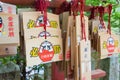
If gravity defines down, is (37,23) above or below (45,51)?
above

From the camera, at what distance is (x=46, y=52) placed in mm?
783

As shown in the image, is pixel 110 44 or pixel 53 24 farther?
pixel 110 44

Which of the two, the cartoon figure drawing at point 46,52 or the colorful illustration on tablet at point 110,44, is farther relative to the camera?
the colorful illustration on tablet at point 110,44

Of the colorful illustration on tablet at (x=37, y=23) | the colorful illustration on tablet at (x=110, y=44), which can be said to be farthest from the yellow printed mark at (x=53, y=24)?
the colorful illustration on tablet at (x=110, y=44)

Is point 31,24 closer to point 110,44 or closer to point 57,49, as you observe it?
point 57,49

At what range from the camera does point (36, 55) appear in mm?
754

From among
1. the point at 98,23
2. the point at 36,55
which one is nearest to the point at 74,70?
the point at 36,55

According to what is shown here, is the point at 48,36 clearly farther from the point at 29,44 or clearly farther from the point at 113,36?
the point at 113,36

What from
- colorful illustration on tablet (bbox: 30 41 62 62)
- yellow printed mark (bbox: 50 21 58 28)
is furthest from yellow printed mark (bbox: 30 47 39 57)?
yellow printed mark (bbox: 50 21 58 28)

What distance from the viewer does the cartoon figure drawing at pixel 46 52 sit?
766 millimetres

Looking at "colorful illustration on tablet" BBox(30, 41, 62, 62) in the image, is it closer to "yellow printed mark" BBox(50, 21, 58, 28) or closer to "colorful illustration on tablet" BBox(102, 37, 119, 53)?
"yellow printed mark" BBox(50, 21, 58, 28)

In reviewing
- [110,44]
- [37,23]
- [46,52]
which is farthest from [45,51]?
[110,44]

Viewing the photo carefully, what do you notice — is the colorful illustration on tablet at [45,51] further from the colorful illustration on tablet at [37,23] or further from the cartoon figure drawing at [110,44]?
the cartoon figure drawing at [110,44]

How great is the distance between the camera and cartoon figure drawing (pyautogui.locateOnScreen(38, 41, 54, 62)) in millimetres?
766
